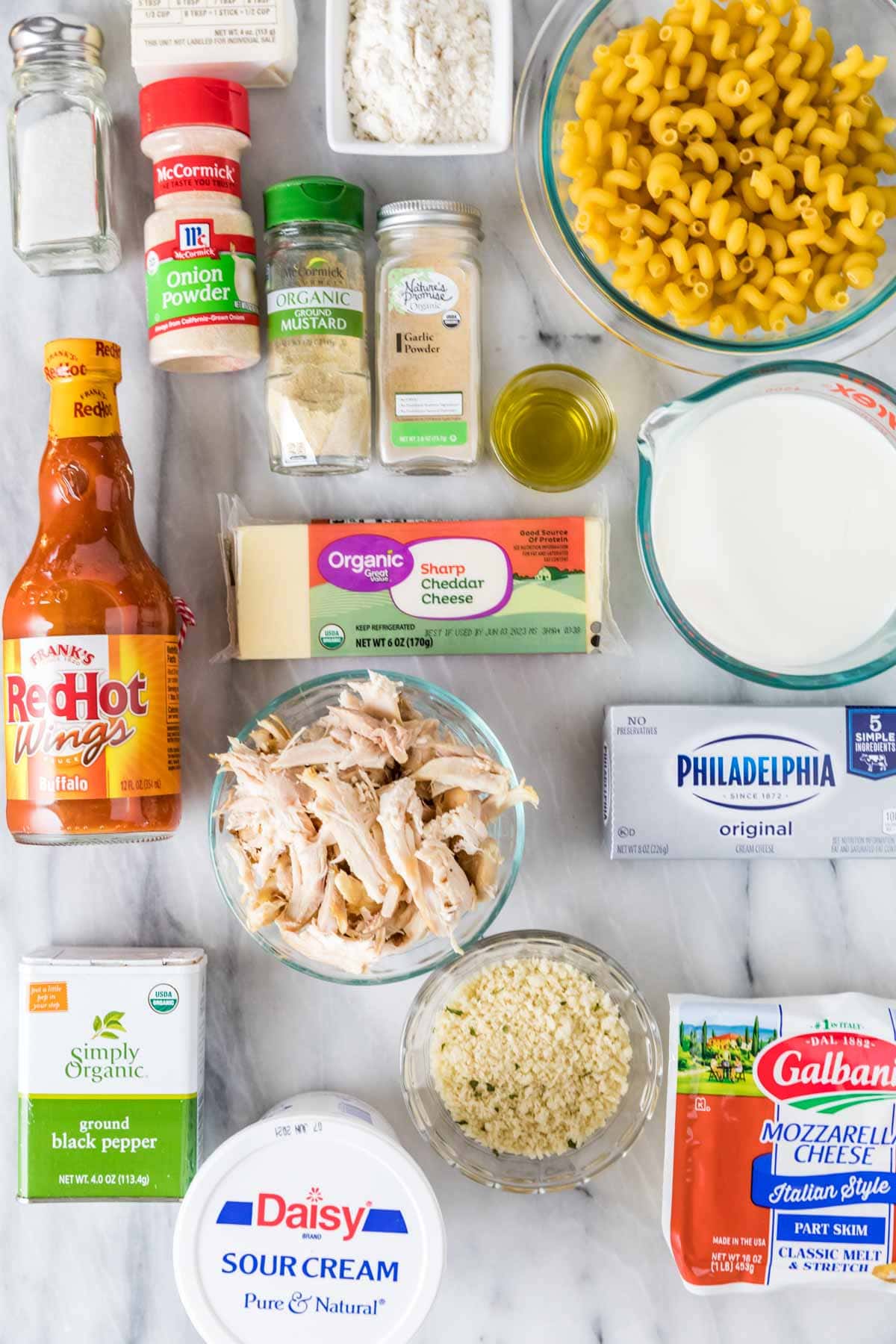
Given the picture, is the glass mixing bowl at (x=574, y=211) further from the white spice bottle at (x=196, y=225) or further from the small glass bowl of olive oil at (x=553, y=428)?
the white spice bottle at (x=196, y=225)

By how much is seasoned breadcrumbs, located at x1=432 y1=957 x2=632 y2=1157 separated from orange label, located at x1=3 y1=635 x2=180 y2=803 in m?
0.36

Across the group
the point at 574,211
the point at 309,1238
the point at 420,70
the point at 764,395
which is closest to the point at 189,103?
the point at 420,70

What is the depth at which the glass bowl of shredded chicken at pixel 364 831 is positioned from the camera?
838 millimetres

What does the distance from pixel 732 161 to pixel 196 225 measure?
48 cm

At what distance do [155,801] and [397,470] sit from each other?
38 centimetres

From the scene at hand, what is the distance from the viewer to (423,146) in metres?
0.95

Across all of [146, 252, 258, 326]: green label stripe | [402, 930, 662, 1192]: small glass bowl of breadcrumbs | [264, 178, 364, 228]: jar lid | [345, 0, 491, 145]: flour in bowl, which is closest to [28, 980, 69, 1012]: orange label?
[402, 930, 662, 1192]: small glass bowl of breadcrumbs

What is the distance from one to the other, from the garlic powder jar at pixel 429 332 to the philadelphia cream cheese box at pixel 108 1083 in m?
0.55

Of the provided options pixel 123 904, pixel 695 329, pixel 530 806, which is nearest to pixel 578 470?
pixel 695 329

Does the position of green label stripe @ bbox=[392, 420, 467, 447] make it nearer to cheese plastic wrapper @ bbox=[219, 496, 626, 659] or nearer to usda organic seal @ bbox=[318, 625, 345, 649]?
cheese plastic wrapper @ bbox=[219, 496, 626, 659]

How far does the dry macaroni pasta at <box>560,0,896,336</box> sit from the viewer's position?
2.83ft

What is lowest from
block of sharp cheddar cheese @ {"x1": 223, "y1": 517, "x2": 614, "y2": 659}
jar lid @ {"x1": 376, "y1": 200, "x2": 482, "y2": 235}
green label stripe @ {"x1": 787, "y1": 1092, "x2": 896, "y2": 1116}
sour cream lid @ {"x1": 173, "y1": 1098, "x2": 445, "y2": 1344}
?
sour cream lid @ {"x1": 173, "y1": 1098, "x2": 445, "y2": 1344}

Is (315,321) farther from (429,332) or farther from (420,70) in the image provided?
(420,70)

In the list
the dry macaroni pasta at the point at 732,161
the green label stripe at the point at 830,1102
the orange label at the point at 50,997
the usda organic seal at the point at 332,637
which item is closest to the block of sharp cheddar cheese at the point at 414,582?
the usda organic seal at the point at 332,637
